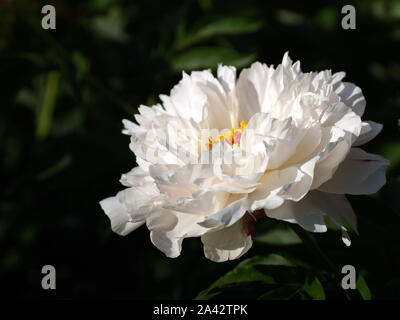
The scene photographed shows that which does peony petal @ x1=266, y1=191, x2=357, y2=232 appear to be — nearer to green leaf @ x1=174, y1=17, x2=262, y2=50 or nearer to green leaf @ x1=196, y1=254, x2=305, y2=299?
green leaf @ x1=196, y1=254, x2=305, y2=299

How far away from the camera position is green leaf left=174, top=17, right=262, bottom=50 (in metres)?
1.48

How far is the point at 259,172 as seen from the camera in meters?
0.88

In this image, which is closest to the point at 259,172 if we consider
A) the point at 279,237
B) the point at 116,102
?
the point at 279,237

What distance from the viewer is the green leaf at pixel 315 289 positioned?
0.96 meters

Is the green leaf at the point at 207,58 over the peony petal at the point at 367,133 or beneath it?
over

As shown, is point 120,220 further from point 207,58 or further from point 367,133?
point 207,58

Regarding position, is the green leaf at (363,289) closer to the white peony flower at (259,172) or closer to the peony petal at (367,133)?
the white peony flower at (259,172)

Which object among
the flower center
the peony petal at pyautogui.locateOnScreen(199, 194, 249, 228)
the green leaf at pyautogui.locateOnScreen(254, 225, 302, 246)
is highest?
the flower center

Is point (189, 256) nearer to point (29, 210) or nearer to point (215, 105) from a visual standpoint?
point (215, 105)

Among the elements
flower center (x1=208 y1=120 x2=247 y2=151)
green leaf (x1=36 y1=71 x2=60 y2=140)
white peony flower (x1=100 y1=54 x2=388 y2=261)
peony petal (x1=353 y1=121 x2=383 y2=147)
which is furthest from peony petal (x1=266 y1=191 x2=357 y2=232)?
green leaf (x1=36 y1=71 x2=60 y2=140)

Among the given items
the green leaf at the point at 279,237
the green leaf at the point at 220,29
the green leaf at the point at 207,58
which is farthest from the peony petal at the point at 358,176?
the green leaf at the point at 220,29

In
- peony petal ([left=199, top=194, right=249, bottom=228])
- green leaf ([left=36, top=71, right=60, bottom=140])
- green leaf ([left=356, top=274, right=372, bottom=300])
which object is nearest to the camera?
peony petal ([left=199, top=194, right=249, bottom=228])

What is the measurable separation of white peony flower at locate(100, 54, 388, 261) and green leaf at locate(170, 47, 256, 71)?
1.23ft

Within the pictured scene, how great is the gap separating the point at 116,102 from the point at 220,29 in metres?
0.40
